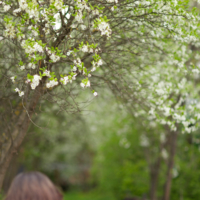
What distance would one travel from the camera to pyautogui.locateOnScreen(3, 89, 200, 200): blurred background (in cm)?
897

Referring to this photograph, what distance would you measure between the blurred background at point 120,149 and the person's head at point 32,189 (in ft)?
7.95

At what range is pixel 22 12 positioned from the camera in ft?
12.5

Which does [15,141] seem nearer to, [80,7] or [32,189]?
[80,7]

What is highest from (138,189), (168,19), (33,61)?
(168,19)

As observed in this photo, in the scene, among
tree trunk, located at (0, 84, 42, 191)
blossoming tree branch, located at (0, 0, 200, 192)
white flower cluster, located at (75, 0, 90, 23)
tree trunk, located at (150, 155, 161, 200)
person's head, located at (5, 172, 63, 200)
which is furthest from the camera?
tree trunk, located at (150, 155, 161, 200)

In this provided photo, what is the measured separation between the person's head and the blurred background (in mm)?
2424

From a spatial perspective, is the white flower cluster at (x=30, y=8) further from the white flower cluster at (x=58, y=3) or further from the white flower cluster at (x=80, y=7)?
the white flower cluster at (x=80, y=7)

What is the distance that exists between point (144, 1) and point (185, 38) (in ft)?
2.96

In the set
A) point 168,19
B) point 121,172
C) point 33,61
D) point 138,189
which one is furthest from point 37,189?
point 121,172

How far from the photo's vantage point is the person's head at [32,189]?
6.97 feet

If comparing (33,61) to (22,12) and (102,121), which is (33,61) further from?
(102,121)


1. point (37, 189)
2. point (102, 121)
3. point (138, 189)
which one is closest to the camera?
point (37, 189)

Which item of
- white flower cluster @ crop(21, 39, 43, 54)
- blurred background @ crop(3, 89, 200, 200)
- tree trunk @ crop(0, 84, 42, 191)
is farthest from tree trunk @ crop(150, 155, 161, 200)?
white flower cluster @ crop(21, 39, 43, 54)

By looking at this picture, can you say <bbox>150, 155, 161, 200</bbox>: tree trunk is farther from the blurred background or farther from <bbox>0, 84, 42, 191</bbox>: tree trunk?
<bbox>0, 84, 42, 191</bbox>: tree trunk
